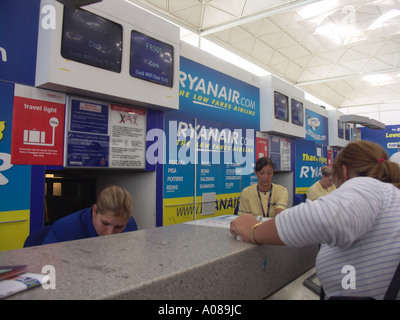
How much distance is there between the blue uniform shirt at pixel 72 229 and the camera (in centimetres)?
149

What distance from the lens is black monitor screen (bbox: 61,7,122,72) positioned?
184 centimetres

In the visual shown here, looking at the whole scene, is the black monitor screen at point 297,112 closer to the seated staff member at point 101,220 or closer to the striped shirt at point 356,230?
the seated staff member at point 101,220

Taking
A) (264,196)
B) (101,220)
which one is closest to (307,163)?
(264,196)

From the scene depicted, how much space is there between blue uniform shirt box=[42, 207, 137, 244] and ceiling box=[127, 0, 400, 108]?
19.5 ft

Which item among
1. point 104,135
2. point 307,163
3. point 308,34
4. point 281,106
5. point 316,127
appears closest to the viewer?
point 104,135

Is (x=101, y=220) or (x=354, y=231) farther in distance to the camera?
(x=101, y=220)

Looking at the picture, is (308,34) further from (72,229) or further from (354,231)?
(354,231)

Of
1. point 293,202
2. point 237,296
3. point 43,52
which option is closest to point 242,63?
point 293,202

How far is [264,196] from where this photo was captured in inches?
117

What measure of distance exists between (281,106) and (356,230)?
369 cm

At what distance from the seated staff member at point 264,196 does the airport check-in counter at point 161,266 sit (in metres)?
1.75

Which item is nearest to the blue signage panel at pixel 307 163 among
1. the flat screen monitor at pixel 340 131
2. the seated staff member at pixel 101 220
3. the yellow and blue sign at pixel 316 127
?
the yellow and blue sign at pixel 316 127

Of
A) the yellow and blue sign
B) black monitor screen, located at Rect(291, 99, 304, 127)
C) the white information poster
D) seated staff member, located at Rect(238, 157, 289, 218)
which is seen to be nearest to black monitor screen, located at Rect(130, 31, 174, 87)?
the white information poster

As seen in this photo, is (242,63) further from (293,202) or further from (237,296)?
(237,296)
